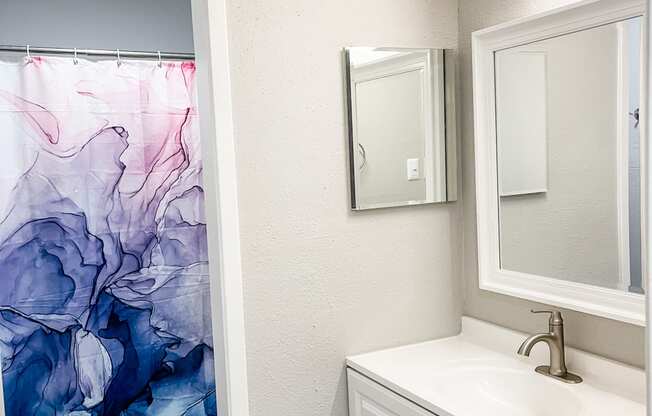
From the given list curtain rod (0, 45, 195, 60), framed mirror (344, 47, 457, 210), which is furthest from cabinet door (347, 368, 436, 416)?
curtain rod (0, 45, 195, 60)

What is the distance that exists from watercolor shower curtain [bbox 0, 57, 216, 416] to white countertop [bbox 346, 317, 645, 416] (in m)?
1.12

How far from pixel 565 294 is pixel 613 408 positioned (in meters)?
0.34

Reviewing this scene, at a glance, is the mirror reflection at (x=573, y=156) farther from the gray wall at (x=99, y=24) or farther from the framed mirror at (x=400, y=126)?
the gray wall at (x=99, y=24)

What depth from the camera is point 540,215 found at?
1901 mm

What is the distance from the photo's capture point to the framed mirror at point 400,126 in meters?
1.98

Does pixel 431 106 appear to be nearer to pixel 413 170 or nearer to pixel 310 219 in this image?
pixel 413 170

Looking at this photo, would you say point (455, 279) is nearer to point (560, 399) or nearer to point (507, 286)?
point (507, 286)

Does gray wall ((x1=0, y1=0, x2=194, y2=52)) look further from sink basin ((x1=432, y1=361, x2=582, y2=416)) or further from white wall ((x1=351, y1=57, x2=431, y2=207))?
sink basin ((x1=432, y1=361, x2=582, y2=416))

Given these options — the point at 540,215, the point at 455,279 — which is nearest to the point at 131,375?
the point at 455,279

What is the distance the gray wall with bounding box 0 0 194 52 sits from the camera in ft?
9.11

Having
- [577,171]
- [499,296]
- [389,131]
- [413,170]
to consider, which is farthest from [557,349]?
[389,131]

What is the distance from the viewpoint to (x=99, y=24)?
115 inches

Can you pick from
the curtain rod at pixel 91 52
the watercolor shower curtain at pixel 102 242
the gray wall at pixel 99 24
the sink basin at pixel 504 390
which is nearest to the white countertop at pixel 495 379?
the sink basin at pixel 504 390

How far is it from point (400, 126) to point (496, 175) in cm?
33
